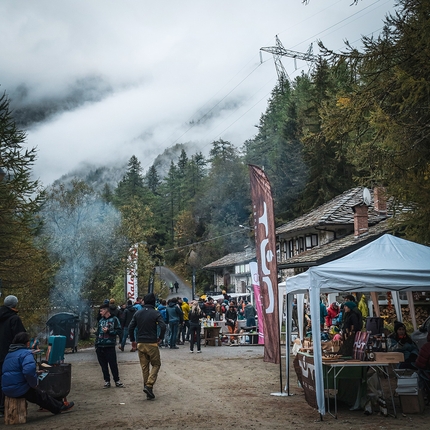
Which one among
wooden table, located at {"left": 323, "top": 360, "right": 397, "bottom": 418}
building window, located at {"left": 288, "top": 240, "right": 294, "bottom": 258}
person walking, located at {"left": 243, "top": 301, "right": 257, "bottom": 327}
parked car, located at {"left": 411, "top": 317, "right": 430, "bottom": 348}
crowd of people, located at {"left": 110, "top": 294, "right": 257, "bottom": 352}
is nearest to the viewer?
wooden table, located at {"left": 323, "top": 360, "right": 397, "bottom": 418}

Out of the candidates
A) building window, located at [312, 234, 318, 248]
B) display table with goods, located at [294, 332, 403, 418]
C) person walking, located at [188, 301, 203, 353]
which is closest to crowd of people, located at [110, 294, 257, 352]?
person walking, located at [188, 301, 203, 353]

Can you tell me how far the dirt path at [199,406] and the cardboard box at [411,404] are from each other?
5.5 inches

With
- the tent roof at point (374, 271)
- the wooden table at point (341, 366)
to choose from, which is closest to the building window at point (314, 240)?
the tent roof at point (374, 271)

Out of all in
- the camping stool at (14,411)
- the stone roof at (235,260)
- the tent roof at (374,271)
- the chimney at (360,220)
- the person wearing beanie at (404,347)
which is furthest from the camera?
the stone roof at (235,260)

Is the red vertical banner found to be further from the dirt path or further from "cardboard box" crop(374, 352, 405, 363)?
"cardboard box" crop(374, 352, 405, 363)

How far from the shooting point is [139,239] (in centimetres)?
3253

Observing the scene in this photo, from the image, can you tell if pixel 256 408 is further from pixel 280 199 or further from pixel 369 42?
pixel 280 199

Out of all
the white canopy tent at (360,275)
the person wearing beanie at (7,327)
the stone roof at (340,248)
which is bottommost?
the person wearing beanie at (7,327)

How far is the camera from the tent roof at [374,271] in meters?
9.22

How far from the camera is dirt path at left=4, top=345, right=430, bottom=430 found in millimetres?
8367

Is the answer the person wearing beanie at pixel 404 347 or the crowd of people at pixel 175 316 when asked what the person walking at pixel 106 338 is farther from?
the crowd of people at pixel 175 316

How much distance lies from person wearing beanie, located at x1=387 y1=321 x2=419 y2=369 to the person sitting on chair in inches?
235

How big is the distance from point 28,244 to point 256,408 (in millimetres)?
12133

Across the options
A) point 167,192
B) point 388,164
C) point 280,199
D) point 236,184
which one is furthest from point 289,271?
point 167,192
